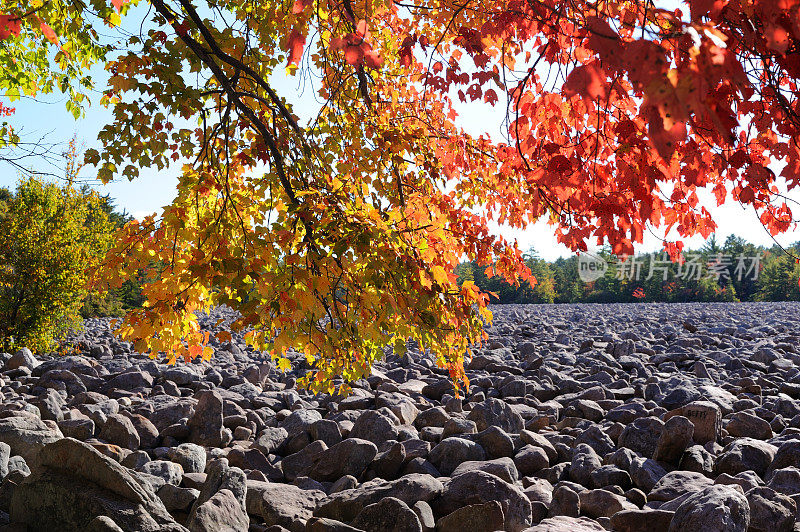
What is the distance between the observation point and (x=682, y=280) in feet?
123

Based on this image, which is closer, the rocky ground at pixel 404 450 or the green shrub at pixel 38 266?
the rocky ground at pixel 404 450

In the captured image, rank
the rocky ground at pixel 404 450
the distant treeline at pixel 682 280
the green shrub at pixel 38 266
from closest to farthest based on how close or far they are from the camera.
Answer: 1. the rocky ground at pixel 404 450
2. the green shrub at pixel 38 266
3. the distant treeline at pixel 682 280

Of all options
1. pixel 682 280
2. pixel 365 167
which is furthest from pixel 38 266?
pixel 682 280

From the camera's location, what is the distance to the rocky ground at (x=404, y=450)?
266 centimetres

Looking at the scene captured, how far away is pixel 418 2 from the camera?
4.50 metres

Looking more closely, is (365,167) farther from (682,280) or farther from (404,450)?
(682,280)

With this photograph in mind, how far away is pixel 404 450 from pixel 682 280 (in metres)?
38.2

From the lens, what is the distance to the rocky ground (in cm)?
266

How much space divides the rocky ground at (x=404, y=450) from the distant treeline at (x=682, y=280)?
28861 millimetres

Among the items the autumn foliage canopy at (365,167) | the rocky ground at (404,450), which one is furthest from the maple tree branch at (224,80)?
the rocky ground at (404,450)

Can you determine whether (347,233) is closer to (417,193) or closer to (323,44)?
(417,193)

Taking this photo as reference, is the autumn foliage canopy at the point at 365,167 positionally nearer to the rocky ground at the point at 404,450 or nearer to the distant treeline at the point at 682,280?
the rocky ground at the point at 404,450

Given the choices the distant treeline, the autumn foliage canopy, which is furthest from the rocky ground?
the distant treeline

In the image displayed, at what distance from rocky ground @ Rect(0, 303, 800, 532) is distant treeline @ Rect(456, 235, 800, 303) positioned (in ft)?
94.7
